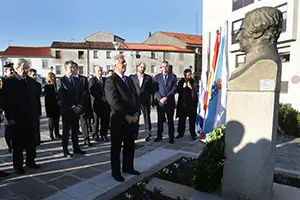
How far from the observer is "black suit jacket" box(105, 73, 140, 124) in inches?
121

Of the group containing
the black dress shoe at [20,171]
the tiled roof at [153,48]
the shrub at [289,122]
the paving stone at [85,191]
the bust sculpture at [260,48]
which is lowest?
the paving stone at [85,191]

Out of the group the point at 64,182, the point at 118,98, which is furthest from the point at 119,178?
the point at 118,98

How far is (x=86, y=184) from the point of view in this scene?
312 centimetres

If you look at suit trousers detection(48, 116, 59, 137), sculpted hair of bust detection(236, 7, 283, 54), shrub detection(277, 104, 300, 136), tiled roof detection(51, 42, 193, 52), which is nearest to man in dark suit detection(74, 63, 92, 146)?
suit trousers detection(48, 116, 59, 137)

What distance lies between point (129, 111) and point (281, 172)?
2.73 m

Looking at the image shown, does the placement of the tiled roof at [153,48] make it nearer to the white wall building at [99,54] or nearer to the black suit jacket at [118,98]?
the white wall building at [99,54]

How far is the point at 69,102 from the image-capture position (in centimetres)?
423

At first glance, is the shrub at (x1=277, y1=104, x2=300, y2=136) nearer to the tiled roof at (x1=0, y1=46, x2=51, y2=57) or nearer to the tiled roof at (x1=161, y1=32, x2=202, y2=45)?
the tiled roof at (x1=161, y1=32, x2=202, y2=45)

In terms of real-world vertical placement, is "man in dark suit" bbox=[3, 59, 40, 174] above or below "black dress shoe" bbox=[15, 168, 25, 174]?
above

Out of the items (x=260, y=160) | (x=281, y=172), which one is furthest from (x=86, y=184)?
(x=281, y=172)

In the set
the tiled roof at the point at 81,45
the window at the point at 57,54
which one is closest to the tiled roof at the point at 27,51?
the window at the point at 57,54

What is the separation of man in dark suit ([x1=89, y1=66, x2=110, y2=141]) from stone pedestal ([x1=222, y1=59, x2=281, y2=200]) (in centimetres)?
377

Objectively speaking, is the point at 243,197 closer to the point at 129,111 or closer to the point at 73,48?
the point at 129,111

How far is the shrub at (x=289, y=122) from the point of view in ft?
20.5
